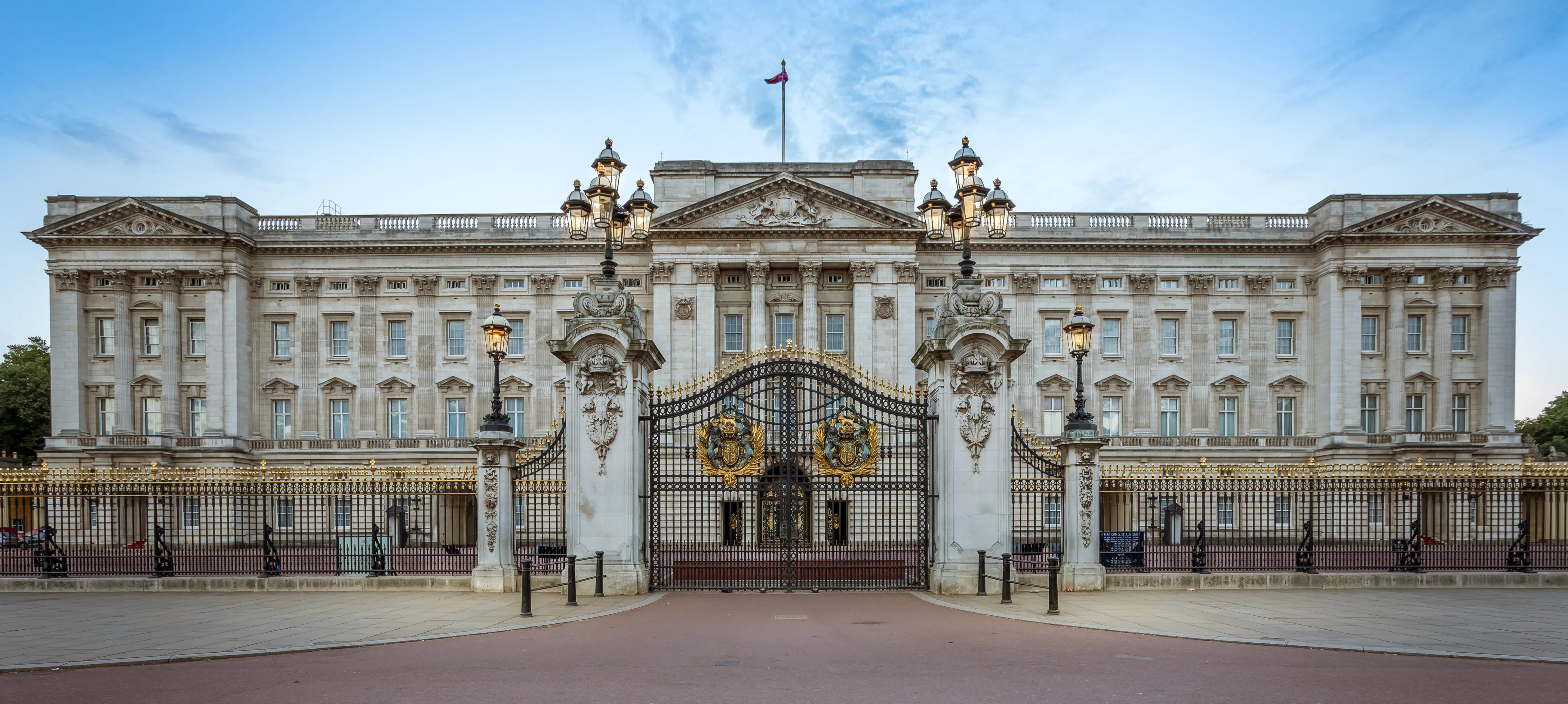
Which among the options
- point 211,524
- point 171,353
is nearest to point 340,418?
point 171,353

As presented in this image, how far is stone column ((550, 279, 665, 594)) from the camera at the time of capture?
17594 millimetres

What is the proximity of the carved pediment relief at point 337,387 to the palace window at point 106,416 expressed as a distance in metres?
10.3

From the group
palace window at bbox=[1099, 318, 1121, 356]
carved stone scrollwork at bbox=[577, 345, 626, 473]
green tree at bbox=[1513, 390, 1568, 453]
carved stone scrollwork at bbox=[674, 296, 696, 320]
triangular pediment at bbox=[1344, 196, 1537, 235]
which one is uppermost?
triangular pediment at bbox=[1344, 196, 1537, 235]

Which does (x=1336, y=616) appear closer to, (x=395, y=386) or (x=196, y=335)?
(x=395, y=386)

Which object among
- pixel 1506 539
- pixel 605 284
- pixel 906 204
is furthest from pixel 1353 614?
pixel 906 204

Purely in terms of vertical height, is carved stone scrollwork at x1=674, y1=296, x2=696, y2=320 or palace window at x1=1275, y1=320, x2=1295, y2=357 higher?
carved stone scrollwork at x1=674, y1=296, x2=696, y2=320

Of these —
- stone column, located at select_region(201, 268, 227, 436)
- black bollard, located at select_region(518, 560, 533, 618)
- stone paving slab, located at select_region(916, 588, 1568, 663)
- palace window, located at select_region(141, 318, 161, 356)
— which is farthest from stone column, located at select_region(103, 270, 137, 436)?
stone paving slab, located at select_region(916, 588, 1568, 663)

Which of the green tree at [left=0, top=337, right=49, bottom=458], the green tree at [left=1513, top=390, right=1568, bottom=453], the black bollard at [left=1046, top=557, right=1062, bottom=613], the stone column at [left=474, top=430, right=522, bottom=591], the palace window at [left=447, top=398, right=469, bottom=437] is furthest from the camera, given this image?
the green tree at [left=1513, top=390, right=1568, bottom=453]

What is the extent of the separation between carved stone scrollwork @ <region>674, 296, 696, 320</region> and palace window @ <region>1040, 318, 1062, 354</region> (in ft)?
58.0

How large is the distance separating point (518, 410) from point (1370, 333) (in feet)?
142

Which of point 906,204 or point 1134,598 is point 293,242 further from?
point 1134,598

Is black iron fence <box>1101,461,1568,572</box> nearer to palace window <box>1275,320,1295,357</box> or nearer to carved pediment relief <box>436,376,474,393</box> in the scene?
palace window <box>1275,320,1295,357</box>

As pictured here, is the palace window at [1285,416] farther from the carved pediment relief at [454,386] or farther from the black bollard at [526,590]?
the black bollard at [526,590]

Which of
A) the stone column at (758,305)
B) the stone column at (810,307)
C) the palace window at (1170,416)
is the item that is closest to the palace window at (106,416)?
the stone column at (758,305)
